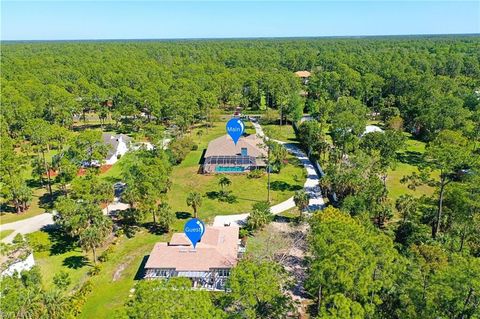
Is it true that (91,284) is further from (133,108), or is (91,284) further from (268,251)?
(133,108)

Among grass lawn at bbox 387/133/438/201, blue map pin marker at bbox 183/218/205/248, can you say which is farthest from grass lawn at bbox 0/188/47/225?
grass lawn at bbox 387/133/438/201

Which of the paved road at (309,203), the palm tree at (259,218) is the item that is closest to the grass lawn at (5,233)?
the paved road at (309,203)

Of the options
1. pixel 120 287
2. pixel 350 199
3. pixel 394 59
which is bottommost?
pixel 120 287

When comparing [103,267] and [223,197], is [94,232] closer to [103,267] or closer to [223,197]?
[103,267]

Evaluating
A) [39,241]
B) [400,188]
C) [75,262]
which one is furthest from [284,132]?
[75,262]

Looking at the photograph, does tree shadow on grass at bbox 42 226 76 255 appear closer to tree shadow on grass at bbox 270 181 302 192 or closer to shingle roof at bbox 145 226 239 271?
shingle roof at bbox 145 226 239 271

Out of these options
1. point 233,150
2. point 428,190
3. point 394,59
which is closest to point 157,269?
point 233,150
